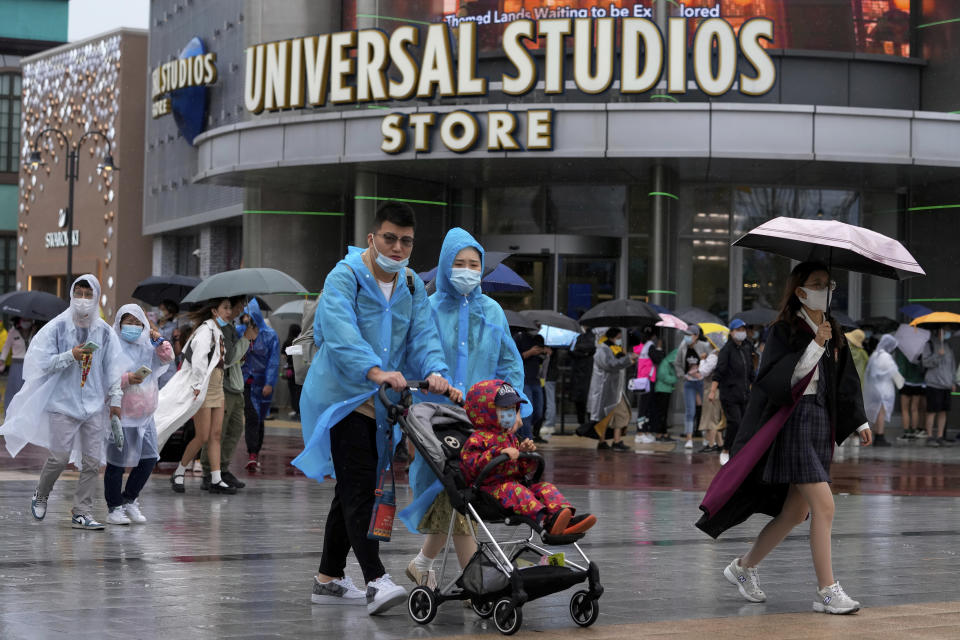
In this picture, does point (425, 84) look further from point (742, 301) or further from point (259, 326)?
point (259, 326)

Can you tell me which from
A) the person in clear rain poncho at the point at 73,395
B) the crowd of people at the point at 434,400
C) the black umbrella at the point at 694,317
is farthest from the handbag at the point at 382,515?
the black umbrella at the point at 694,317

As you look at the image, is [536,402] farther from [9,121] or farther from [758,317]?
[9,121]

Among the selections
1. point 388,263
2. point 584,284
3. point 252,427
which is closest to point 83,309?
point 388,263

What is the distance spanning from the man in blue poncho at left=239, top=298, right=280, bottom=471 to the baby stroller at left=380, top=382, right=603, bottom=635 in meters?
8.37

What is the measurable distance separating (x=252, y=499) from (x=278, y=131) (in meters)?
15.5

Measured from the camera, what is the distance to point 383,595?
685 centimetres

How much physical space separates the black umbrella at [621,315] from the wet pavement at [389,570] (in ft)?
23.8

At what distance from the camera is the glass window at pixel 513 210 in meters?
29.3

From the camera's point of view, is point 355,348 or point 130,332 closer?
point 355,348

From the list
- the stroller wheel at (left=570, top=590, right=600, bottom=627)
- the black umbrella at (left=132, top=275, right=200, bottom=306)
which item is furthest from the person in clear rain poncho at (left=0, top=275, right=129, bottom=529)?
the black umbrella at (left=132, top=275, right=200, bottom=306)

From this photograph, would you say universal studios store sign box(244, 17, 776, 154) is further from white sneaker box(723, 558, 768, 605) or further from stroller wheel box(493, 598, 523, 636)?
stroller wheel box(493, 598, 523, 636)

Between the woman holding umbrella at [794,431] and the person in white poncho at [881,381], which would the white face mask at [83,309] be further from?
the person in white poncho at [881,381]

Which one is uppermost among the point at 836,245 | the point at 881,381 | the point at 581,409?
the point at 836,245

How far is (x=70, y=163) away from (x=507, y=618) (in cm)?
2996
